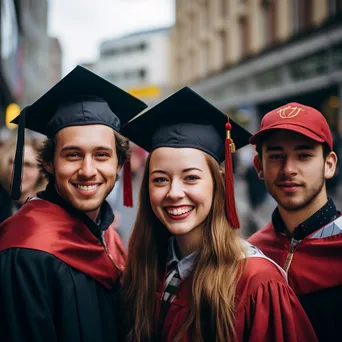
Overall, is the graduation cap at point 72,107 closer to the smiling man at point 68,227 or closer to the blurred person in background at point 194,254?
the smiling man at point 68,227

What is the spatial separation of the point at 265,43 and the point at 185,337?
1894 centimetres

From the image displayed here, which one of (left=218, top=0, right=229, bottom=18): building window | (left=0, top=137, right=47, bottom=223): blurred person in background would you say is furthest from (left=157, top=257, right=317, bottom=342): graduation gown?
(left=218, top=0, right=229, bottom=18): building window

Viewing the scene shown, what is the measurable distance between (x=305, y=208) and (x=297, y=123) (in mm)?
496

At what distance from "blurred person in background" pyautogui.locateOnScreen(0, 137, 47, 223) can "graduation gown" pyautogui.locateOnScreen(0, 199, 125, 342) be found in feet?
5.60

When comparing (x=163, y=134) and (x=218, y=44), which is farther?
(x=218, y=44)

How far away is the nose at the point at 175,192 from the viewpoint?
208cm

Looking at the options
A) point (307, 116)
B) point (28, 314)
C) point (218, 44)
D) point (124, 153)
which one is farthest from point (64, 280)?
point (218, 44)

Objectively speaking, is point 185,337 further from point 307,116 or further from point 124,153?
point 307,116

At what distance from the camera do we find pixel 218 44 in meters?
24.5

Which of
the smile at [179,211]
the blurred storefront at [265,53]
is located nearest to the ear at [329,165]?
the smile at [179,211]

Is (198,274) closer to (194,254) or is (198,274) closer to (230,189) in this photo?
(194,254)

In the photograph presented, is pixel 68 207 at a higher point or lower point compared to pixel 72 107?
lower

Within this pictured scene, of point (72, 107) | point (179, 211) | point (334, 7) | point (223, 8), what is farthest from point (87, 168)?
point (223, 8)

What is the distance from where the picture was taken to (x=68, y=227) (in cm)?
213
